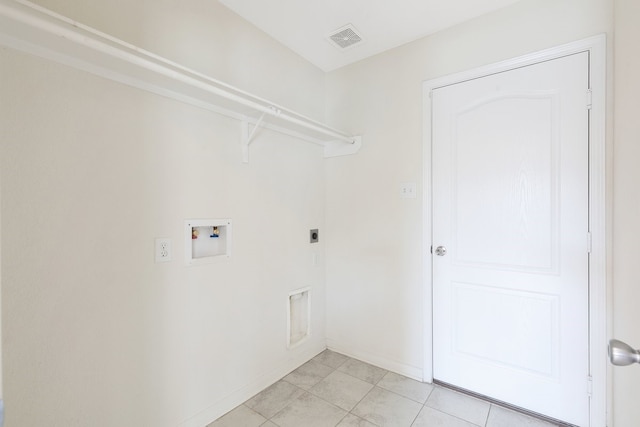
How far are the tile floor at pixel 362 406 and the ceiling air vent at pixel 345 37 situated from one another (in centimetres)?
271

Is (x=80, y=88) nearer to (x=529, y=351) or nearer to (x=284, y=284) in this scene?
(x=284, y=284)

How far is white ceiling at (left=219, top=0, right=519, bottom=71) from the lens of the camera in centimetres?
186

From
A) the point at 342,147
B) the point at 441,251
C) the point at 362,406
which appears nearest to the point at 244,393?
the point at 362,406

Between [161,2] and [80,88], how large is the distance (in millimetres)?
698

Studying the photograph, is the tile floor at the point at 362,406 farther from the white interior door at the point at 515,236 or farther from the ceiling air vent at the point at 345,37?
the ceiling air vent at the point at 345,37

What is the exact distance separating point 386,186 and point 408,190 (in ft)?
0.65

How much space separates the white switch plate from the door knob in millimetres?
1545

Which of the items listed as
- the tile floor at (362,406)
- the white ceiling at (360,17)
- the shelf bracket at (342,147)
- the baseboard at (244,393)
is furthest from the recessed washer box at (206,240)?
the white ceiling at (360,17)

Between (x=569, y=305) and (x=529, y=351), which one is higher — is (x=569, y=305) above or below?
above

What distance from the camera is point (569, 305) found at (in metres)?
1.68

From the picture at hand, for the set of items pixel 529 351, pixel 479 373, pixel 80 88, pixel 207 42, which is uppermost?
pixel 207 42

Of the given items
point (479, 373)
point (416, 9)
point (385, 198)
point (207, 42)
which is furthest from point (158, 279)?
point (416, 9)

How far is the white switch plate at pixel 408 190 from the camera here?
86.9 inches

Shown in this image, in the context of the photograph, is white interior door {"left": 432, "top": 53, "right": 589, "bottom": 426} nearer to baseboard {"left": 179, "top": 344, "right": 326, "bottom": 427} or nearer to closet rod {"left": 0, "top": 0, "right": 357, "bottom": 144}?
baseboard {"left": 179, "top": 344, "right": 326, "bottom": 427}
